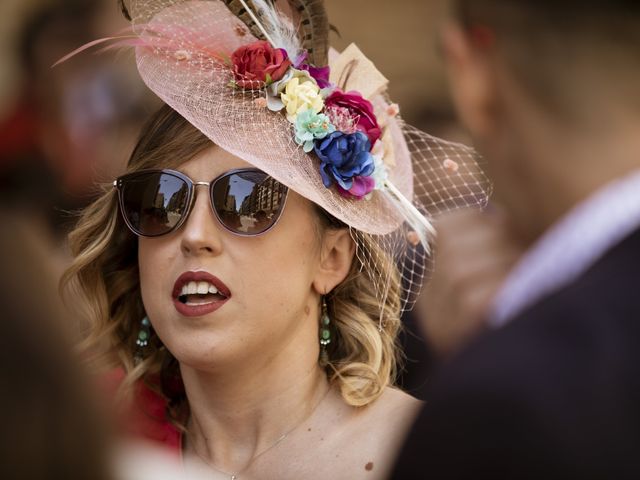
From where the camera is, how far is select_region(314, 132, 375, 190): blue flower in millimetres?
3379

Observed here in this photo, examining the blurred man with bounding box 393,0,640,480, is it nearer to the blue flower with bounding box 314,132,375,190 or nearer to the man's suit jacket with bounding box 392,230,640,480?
the man's suit jacket with bounding box 392,230,640,480

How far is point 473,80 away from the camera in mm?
2158

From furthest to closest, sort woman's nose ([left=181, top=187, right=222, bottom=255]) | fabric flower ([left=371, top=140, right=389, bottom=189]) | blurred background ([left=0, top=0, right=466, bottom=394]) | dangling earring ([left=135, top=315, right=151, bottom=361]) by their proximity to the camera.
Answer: blurred background ([left=0, top=0, right=466, bottom=394])
dangling earring ([left=135, top=315, right=151, bottom=361])
fabric flower ([left=371, top=140, right=389, bottom=189])
woman's nose ([left=181, top=187, right=222, bottom=255])

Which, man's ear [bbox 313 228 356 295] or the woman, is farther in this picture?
man's ear [bbox 313 228 356 295]

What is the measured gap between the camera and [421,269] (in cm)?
409

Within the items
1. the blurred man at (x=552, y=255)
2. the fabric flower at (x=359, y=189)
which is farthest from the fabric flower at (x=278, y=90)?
the blurred man at (x=552, y=255)

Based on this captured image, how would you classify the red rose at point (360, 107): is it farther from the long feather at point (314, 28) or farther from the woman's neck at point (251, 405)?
Result: the woman's neck at point (251, 405)

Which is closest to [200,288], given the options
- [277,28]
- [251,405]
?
[251,405]

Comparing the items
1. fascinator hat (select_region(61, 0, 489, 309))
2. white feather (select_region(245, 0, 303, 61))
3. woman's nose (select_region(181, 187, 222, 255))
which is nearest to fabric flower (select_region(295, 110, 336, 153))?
fascinator hat (select_region(61, 0, 489, 309))

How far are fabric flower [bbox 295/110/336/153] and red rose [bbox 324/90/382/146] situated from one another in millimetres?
118

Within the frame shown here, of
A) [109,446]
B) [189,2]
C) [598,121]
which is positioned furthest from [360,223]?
[109,446]

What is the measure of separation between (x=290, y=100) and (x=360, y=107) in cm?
25

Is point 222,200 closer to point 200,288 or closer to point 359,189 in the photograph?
point 200,288

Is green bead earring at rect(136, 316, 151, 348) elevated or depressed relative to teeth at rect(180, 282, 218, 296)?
depressed
